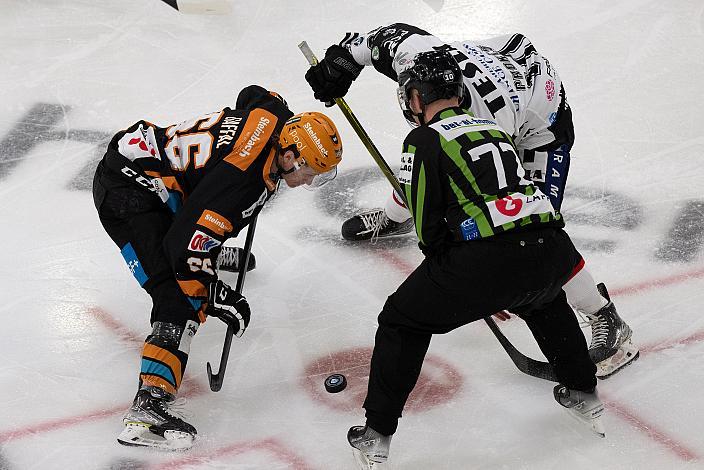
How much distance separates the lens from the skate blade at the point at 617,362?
346 cm

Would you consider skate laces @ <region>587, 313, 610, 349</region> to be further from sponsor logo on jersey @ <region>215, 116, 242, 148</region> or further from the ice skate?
sponsor logo on jersey @ <region>215, 116, 242, 148</region>

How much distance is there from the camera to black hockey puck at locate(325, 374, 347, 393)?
3402mm

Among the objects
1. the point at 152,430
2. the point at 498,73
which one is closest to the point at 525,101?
the point at 498,73

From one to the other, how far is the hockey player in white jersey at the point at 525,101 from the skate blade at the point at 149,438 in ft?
4.56

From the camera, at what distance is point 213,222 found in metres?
3.18

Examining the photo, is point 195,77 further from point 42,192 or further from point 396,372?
A: point 396,372

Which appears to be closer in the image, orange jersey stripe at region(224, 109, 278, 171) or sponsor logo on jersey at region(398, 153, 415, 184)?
sponsor logo on jersey at region(398, 153, 415, 184)

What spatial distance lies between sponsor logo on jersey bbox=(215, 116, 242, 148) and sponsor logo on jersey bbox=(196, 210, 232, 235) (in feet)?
0.92

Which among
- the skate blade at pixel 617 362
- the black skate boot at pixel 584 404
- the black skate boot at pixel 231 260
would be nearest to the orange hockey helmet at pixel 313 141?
the black skate boot at pixel 231 260

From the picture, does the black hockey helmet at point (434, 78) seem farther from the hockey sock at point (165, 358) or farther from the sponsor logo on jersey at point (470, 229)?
the hockey sock at point (165, 358)

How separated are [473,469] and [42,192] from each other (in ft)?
8.24

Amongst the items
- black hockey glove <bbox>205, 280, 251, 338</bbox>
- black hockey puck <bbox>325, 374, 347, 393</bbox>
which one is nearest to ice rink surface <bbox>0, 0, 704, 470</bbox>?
black hockey puck <bbox>325, 374, 347, 393</bbox>

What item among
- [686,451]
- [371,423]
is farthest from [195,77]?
[686,451]

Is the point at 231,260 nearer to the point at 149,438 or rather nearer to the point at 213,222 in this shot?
the point at 213,222
